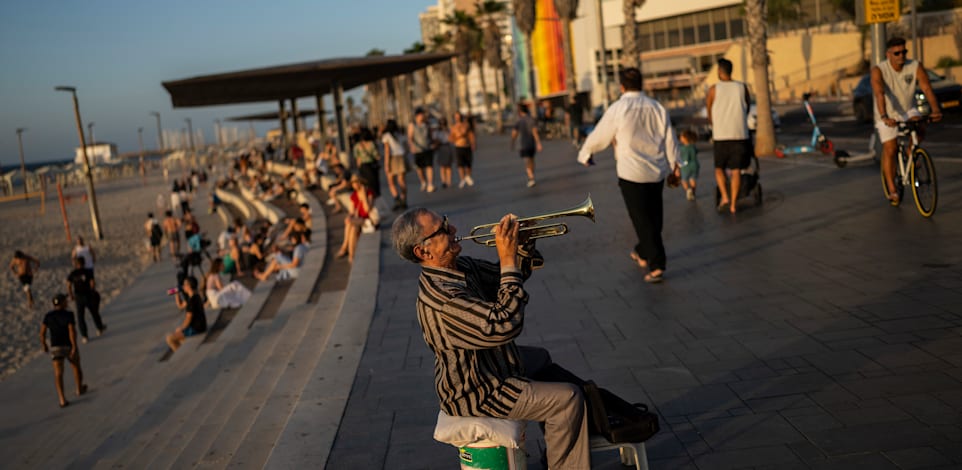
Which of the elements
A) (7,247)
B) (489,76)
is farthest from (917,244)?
(489,76)

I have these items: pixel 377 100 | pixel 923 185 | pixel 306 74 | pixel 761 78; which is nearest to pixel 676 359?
pixel 923 185

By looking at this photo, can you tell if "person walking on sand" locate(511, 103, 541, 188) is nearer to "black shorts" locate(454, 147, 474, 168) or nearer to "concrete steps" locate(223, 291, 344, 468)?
"black shorts" locate(454, 147, 474, 168)

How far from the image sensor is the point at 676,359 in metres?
5.59

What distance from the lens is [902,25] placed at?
4438 centimetres

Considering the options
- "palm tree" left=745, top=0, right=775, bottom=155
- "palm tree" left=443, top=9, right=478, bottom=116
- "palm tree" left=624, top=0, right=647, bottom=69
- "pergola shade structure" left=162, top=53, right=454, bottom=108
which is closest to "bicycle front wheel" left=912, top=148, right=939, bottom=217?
"palm tree" left=745, top=0, right=775, bottom=155

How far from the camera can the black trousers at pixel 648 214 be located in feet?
25.3

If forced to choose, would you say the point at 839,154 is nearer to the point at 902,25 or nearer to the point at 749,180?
the point at 749,180

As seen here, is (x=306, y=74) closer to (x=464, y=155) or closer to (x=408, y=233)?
(x=464, y=155)

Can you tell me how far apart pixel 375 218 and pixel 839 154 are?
7.16 meters

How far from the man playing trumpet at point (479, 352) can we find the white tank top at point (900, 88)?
23.4ft

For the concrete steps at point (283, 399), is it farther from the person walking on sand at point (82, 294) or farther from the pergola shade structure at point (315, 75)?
the pergola shade structure at point (315, 75)

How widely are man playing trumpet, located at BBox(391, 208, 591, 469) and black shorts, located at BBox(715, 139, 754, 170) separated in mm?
7666

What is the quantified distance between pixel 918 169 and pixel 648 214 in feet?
11.0

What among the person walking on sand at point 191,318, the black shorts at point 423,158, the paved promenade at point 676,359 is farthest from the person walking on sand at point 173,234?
the paved promenade at point 676,359
